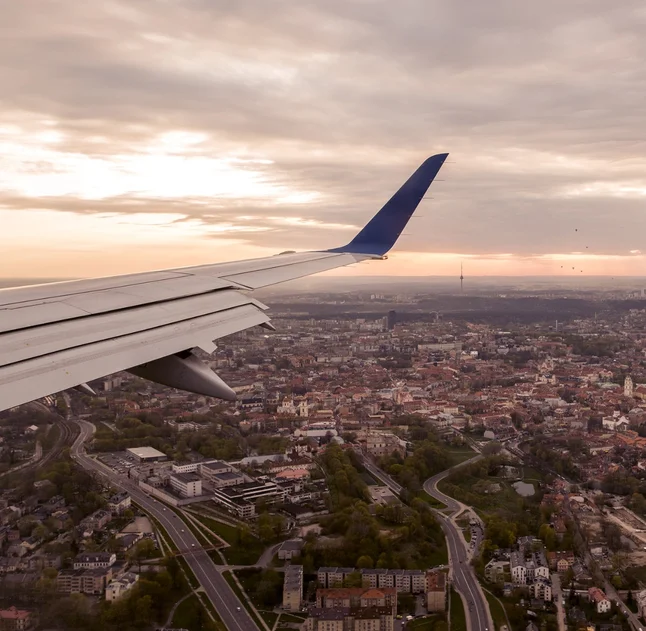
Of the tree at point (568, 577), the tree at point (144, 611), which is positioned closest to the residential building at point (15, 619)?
the tree at point (144, 611)

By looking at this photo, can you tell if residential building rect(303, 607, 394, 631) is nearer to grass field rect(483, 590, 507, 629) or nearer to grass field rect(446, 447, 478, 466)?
grass field rect(483, 590, 507, 629)

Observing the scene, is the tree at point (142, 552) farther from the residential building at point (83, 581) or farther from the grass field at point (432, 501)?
the grass field at point (432, 501)

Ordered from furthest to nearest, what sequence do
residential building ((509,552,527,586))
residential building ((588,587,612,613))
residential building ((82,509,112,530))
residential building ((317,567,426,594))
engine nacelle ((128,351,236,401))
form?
residential building ((82,509,112,530)) < residential building ((509,552,527,586)) < residential building ((317,567,426,594)) < residential building ((588,587,612,613)) < engine nacelle ((128,351,236,401))

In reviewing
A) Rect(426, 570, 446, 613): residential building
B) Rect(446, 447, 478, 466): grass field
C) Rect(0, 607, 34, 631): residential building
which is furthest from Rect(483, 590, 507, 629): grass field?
Rect(446, 447, 478, 466): grass field

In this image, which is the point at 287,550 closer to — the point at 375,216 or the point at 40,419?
the point at 40,419

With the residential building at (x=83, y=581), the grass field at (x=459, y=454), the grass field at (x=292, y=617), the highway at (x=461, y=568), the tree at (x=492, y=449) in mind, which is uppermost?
the residential building at (x=83, y=581)

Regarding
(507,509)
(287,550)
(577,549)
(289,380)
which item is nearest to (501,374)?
(289,380)

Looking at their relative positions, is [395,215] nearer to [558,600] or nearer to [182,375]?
[182,375]
